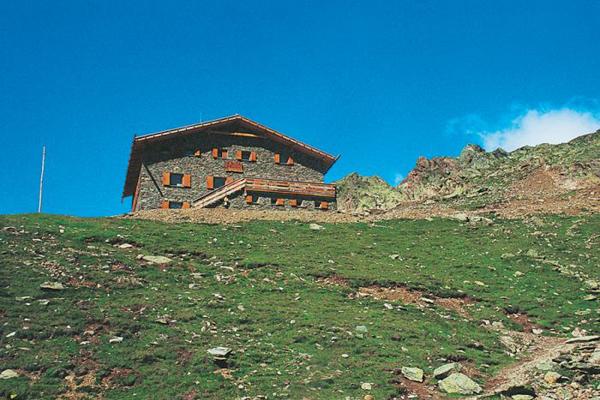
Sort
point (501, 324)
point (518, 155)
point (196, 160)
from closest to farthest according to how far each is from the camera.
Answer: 1. point (501, 324)
2. point (196, 160)
3. point (518, 155)

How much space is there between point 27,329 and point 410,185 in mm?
62220

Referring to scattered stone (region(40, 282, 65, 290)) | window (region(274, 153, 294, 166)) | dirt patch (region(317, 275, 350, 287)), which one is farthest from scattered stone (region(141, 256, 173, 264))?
window (region(274, 153, 294, 166))

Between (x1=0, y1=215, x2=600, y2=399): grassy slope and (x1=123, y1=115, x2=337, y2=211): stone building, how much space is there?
37.3 ft

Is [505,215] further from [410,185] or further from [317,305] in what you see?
[410,185]

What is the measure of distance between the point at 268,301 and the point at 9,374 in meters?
11.0

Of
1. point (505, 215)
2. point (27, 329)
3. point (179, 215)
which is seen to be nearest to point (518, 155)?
point (505, 215)

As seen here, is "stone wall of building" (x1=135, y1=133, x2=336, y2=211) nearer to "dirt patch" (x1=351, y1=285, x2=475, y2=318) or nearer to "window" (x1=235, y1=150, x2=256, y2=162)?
"window" (x1=235, y1=150, x2=256, y2=162)

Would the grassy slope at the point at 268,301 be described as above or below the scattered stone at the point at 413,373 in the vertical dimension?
above

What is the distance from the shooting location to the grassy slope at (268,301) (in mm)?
19578

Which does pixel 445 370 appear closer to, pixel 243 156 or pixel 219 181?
pixel 219 181

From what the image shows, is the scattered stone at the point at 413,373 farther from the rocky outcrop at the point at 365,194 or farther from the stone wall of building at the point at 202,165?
the rocky outcrop at the point at 365,194

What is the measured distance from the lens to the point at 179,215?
42750 millimetres

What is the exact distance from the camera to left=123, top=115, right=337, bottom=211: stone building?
173 ft

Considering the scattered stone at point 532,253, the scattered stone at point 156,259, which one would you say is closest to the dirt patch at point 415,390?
the scattered stone at point 156,259
